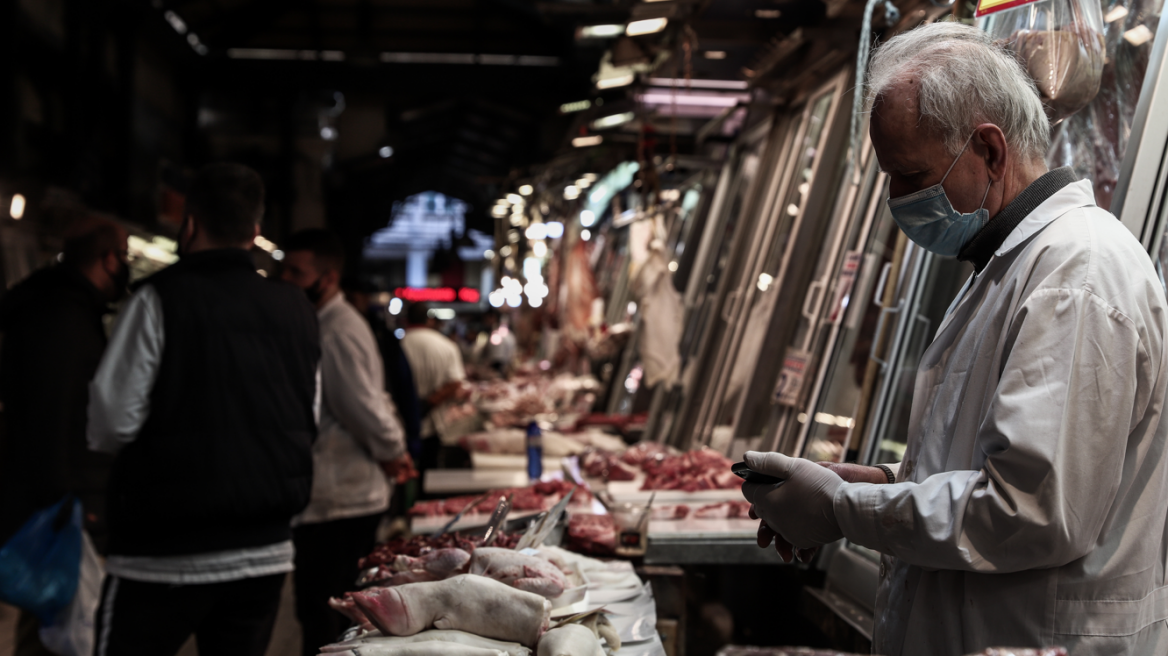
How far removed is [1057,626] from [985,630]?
0.12 meters

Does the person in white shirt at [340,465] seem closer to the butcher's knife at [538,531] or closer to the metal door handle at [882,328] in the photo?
the butcher's knife at [538,531]

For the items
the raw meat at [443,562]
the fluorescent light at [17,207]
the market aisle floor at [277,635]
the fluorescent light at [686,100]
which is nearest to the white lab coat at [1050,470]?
the raw meat at [443,562]

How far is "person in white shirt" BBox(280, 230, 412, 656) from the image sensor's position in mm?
4449

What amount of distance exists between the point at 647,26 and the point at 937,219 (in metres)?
3.38

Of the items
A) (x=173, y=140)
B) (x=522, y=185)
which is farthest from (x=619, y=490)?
(x=173, y=140)

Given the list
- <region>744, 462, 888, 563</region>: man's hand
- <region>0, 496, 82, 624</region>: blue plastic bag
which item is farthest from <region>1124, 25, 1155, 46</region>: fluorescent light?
<region>0, 496, 82, 624</region>: blue plastic bag

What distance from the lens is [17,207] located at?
23.4 feet

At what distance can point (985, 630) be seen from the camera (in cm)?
163

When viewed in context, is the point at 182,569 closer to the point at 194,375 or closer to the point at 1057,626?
the point at 194,375

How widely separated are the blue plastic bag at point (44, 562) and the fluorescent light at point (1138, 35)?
4626 millimetres

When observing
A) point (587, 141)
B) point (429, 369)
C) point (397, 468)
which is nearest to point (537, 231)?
point (429, 369)

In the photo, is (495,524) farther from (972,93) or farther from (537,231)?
(537,231)

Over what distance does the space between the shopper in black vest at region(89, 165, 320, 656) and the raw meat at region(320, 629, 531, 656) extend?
112 centimetres

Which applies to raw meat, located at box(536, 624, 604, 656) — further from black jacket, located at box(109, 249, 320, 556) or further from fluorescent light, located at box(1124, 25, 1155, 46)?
fluorescent light, located at box(1124, 25, 1155, 46)
